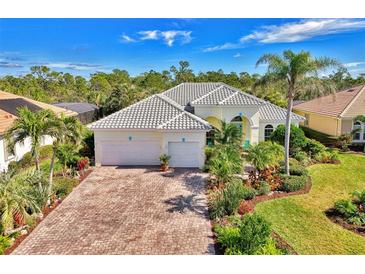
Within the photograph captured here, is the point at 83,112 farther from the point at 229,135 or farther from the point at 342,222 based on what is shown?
the point at 342,222

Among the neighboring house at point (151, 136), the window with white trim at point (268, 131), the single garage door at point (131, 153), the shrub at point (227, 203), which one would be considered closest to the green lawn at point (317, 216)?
the shrub at point (227, 203)

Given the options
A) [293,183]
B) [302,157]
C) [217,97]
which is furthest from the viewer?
[217,97]

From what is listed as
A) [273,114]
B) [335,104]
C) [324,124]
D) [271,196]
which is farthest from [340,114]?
[271,196]

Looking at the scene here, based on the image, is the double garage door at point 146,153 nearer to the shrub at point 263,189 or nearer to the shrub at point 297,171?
the shrub at point 263,189

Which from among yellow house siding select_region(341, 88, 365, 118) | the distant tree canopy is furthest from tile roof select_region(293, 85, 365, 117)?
the distant tree canopy

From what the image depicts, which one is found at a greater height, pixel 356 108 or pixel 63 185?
pixel 356 108
